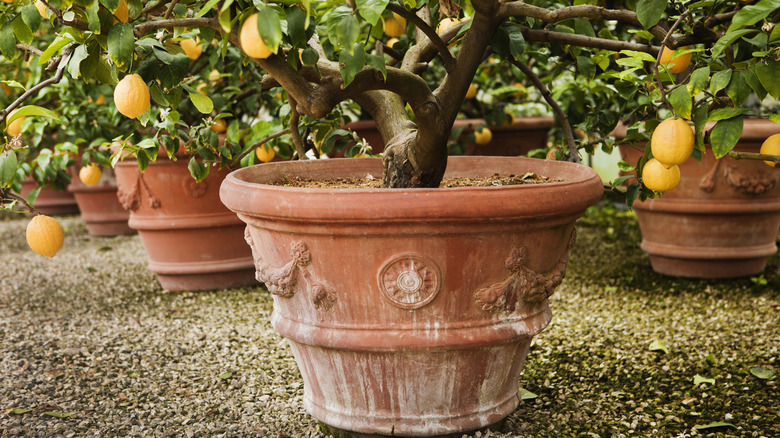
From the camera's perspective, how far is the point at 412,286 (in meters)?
1.39

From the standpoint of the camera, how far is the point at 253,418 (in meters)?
1.77

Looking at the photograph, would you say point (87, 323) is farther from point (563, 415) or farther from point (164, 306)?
point (563, 415)

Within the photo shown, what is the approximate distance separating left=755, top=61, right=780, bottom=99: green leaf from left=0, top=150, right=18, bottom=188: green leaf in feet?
4.62

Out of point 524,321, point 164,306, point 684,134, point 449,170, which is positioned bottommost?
point 164,306

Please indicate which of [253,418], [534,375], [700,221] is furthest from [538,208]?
[700,221]

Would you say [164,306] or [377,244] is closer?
[377,244]

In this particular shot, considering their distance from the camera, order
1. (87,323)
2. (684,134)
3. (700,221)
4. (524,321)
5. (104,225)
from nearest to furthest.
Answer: (684,134) < (524,321) < (87,323) < (700,221) < (104,225)

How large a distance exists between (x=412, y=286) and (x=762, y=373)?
1.11m

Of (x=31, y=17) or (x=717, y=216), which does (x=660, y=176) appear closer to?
(x=31, y=17)

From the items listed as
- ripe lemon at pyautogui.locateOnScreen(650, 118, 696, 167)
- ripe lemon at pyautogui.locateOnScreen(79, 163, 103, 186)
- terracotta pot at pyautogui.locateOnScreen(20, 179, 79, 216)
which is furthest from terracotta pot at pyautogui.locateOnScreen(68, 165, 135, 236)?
ripe lemon at pyautogui.locateOnScreen(650, 118, 696, 167)

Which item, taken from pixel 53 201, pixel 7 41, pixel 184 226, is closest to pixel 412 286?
pixel 7 41

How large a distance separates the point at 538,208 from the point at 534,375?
0.76 metres

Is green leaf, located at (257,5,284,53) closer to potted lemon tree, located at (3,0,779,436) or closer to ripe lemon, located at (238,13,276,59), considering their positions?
ripe lemon, located at (238,13,276,59)

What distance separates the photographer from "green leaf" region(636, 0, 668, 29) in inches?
49.6
